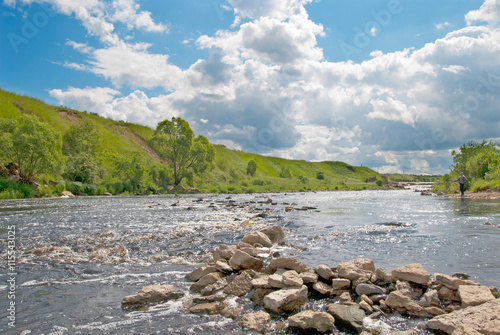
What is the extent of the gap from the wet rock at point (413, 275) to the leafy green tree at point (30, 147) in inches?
1785

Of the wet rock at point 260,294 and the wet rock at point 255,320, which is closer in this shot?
the wet rock at point 255,320

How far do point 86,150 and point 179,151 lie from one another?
21.0m

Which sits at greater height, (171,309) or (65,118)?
(65,118)

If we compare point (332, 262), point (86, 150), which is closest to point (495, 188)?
point (332, 262)

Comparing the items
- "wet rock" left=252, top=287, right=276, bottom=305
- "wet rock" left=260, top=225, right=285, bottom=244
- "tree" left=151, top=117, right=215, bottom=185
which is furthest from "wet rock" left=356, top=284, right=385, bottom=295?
"tree" left=151, top=117, right=215, bottom=185

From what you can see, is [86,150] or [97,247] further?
[86,150]

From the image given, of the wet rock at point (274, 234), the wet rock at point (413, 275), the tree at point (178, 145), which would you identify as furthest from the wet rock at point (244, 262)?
the tree at point (178, 145)

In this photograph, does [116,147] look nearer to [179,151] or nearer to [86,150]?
[86,150]

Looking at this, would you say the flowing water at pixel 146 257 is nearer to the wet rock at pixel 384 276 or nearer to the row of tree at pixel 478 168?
the wet rock at pixel 384 276

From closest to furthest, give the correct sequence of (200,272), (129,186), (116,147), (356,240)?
(200,272) → (356,240) → (129,186) → (116,147)

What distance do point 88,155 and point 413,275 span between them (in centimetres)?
6177

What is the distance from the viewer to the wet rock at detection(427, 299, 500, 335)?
432 centimetres

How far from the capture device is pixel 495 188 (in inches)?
1465

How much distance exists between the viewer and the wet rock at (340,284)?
6.48 meters
